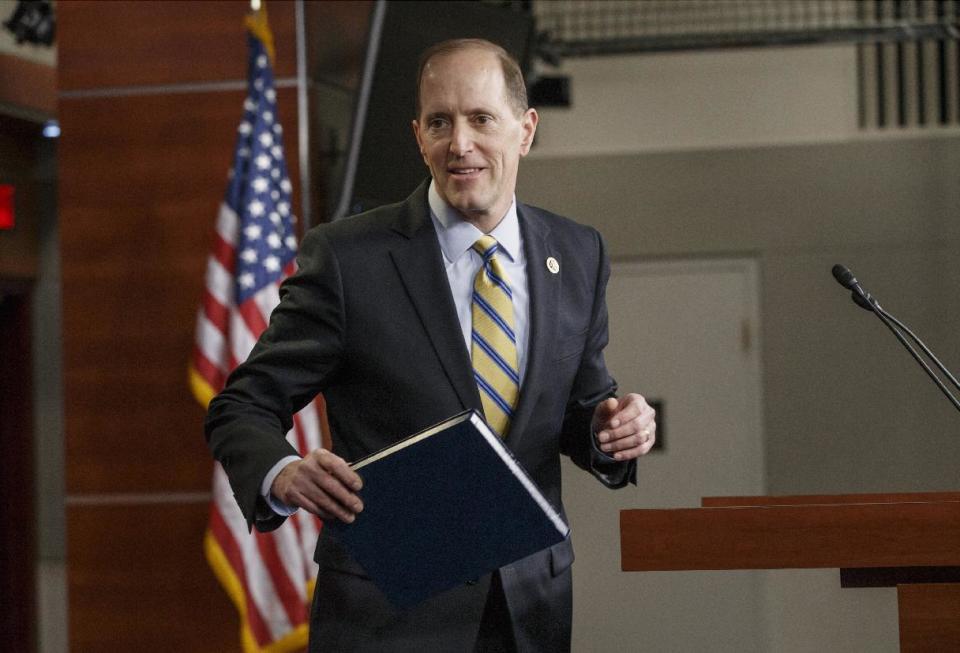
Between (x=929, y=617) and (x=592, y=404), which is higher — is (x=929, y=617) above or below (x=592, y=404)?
below

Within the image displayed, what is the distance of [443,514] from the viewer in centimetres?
142

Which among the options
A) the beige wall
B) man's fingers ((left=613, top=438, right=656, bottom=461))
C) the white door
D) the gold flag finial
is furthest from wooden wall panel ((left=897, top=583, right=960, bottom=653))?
the white door

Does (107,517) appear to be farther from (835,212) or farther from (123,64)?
(835,212)

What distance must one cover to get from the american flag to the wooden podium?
2.16m

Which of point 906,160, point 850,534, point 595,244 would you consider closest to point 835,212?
point 906,160

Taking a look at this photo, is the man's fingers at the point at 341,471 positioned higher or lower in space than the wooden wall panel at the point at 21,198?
lower

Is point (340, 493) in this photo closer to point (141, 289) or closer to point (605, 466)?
point (605, 466)

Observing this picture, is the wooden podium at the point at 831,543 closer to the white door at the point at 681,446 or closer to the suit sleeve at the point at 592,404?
the suit sleeve at the point at 592,404

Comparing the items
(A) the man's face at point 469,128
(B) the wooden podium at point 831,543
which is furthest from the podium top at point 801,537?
(A) the man's face at point 469,128

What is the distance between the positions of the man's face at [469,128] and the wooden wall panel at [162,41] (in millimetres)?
2202

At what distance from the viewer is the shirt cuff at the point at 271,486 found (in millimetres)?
1525

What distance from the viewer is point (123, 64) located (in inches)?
152

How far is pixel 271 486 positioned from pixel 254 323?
2.06 m

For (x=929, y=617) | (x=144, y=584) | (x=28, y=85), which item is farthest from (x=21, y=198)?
(x=929, y=617)
